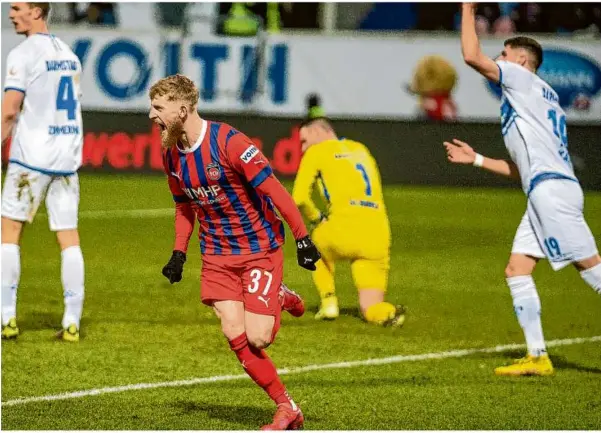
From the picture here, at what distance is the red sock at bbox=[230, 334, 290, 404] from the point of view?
690cm

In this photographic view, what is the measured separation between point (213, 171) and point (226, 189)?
14 cm

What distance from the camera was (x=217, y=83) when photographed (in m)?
25.3

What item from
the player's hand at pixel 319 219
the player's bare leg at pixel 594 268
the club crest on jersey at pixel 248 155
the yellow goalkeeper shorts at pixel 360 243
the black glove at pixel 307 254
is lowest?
the yellow goalkeeper shorts at pixel 360 243

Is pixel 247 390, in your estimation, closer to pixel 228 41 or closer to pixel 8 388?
pixel 8 388

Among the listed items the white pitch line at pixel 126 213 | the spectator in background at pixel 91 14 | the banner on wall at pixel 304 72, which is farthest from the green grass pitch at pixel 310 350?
the spectator in background at pixel 91 14

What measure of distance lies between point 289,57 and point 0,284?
1619 centimetres

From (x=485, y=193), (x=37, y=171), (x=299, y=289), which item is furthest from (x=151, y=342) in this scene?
(x=485, y=193)

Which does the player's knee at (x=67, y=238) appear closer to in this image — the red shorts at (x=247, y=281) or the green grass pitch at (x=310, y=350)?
the green grass pitch at (x=310, y=350)

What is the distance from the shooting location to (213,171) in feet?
22.5

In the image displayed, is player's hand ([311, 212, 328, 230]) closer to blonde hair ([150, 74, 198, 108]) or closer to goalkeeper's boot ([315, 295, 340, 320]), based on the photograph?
goalkeeper's boot ([315, 295, 340, 320])

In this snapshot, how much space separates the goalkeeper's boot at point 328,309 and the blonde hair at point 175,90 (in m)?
4.20

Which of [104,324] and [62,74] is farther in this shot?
[104,324]

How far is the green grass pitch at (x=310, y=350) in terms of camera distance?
7285 mm

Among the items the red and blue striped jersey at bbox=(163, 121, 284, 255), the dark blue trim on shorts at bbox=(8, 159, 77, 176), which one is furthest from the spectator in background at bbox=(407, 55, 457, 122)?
the red and blue striped jersey at bbox=(163, 121, 284, 255)
